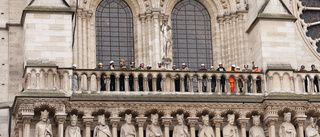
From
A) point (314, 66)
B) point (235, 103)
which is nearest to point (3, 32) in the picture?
point (235, 103)

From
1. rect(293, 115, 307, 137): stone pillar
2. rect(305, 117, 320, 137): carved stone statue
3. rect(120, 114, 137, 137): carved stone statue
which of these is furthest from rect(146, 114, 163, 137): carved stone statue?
rect(305, 117, 320, 137): carved stone statue

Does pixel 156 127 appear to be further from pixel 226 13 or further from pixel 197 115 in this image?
pixel 226 13

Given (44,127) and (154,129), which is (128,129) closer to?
(154,129)

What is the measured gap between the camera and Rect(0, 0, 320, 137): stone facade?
89.0 feet

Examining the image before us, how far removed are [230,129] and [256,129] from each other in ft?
2.39

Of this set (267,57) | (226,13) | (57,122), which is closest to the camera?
(57,122)

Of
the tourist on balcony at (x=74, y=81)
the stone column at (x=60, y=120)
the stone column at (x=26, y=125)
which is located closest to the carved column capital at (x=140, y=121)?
the tourist on balcony at (x=74, y=81)

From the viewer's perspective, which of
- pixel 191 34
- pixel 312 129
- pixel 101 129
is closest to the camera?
pixel 101 129

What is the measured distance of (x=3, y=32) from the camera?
2909cm

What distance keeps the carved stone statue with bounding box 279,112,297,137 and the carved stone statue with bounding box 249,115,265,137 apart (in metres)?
0.54

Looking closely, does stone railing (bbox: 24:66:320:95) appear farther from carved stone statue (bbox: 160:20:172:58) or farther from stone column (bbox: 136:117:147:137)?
carved stone statue (bbox: 160:20:172:58)

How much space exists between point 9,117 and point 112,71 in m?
3.17

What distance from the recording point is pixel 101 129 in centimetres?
2706

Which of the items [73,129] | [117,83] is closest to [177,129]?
[117,83]
